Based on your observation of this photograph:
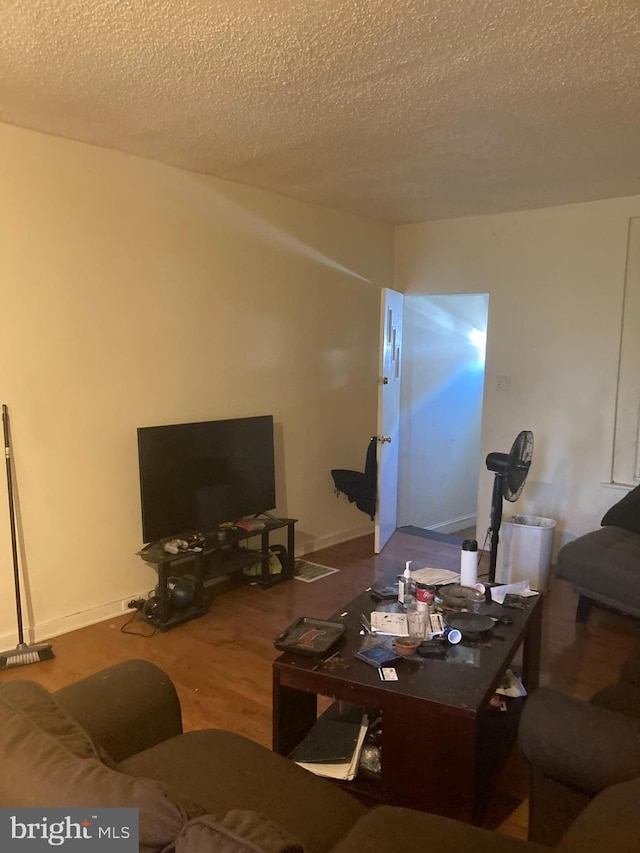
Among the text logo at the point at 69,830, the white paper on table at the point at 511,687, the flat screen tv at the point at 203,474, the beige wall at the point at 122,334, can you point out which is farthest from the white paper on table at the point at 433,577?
the text logo at the point at 69,830

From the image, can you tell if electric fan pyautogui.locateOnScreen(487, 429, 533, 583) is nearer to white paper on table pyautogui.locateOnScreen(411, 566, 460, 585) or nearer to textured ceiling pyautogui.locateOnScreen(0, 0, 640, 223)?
white paper on table pyautogui.locateOnScreen(411, 566, 460, 585)

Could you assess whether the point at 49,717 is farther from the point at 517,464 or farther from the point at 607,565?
the point at 517,464

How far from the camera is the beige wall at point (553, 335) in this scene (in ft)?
14.3

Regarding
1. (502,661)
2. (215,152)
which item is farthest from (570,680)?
(215,152)

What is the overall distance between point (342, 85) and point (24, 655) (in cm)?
289

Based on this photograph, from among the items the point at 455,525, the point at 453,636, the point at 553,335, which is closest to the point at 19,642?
the point at 453,636

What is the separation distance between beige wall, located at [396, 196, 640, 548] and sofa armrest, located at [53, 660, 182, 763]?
3490 mm

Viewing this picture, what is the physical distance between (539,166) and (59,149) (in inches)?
99.8

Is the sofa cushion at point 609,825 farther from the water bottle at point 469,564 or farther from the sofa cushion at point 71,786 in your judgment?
the water bottle at point 469,564

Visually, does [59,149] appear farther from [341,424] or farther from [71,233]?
[341,424]

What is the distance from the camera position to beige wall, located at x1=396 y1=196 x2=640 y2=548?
14.3 ft

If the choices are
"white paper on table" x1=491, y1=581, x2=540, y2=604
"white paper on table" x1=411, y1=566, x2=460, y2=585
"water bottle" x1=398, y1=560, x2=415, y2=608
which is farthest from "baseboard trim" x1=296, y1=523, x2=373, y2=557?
"white paper on table" x1=491, y1=581, x2=540, y2=604

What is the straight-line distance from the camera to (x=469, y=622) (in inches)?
92.9

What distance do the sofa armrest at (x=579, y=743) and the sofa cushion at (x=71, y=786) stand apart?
1.13 m
